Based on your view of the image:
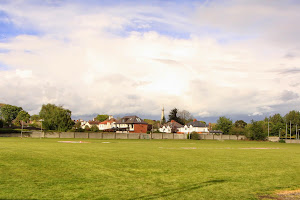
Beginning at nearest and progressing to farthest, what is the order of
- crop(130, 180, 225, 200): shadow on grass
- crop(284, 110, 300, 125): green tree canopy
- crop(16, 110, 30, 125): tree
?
crop(130, 180, 225, 200): shadow on grass → crop(284, 110, 300, 125): green tree canopy → crop(16, 110, 30, 125): tree

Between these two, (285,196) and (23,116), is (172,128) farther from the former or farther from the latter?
(285,196)

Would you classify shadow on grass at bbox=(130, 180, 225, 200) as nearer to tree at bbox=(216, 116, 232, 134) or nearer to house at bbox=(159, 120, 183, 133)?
tree at bbox=(216, 116, 232, 134)

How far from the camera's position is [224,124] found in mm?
151875

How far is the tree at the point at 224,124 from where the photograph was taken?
151000 millimetres

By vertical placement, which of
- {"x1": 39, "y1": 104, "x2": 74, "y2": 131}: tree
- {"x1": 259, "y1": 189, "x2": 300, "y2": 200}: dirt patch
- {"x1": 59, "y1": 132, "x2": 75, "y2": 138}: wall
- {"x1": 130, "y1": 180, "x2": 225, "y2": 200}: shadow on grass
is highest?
{"x1": 39, "y1": 104, "x2": 74, "y2": 131}: tree

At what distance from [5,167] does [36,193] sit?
268 inches

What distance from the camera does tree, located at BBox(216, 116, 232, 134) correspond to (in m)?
151

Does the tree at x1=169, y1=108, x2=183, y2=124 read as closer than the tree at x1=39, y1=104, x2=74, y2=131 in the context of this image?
No

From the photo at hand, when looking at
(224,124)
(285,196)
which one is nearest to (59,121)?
(224,124)

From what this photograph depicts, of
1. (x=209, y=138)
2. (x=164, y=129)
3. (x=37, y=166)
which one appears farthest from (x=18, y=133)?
(x=164, y=129)

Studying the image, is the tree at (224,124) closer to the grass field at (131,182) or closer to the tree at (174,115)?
the tree at (174,115)

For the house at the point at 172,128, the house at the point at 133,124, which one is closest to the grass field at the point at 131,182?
the house at the point at 133,124

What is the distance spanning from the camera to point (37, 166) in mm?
17828

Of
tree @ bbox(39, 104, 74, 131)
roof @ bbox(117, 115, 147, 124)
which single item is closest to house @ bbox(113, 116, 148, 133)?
roof @ bbox(117, 115, 147, 124)
